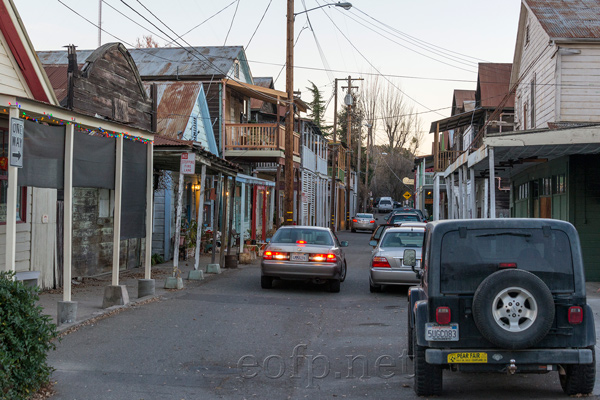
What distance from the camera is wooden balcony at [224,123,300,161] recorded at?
2752 centimetres

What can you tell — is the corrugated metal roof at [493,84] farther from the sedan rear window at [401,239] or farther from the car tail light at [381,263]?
the car tail light at [381,263]

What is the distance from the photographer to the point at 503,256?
6246 mm

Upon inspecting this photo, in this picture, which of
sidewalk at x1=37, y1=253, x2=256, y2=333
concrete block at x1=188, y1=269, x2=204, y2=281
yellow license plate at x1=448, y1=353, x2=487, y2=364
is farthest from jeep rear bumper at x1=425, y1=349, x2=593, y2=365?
concrete block at x1=188, y1=269, x2=204, y2=281

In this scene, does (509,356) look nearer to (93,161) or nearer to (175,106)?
(93,161)

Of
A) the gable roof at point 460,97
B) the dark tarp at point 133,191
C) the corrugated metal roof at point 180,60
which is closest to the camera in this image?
the dark tarp at point 133,191

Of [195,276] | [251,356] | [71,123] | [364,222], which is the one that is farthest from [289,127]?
[364,222]

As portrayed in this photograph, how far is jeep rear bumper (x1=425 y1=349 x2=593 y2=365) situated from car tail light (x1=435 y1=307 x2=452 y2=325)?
26 centimetres

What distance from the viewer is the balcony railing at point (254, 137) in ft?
90.6

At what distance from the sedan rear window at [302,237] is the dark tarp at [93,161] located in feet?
15.4

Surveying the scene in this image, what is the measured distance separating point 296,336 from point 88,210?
8262 mm

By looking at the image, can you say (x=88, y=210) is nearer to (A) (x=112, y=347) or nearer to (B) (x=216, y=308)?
(B) (x=216, y=308)

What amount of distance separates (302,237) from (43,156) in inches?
276

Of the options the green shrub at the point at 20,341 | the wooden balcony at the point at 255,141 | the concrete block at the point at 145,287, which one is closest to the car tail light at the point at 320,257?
the concrete block at the point at 145,287

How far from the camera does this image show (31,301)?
5.86m
